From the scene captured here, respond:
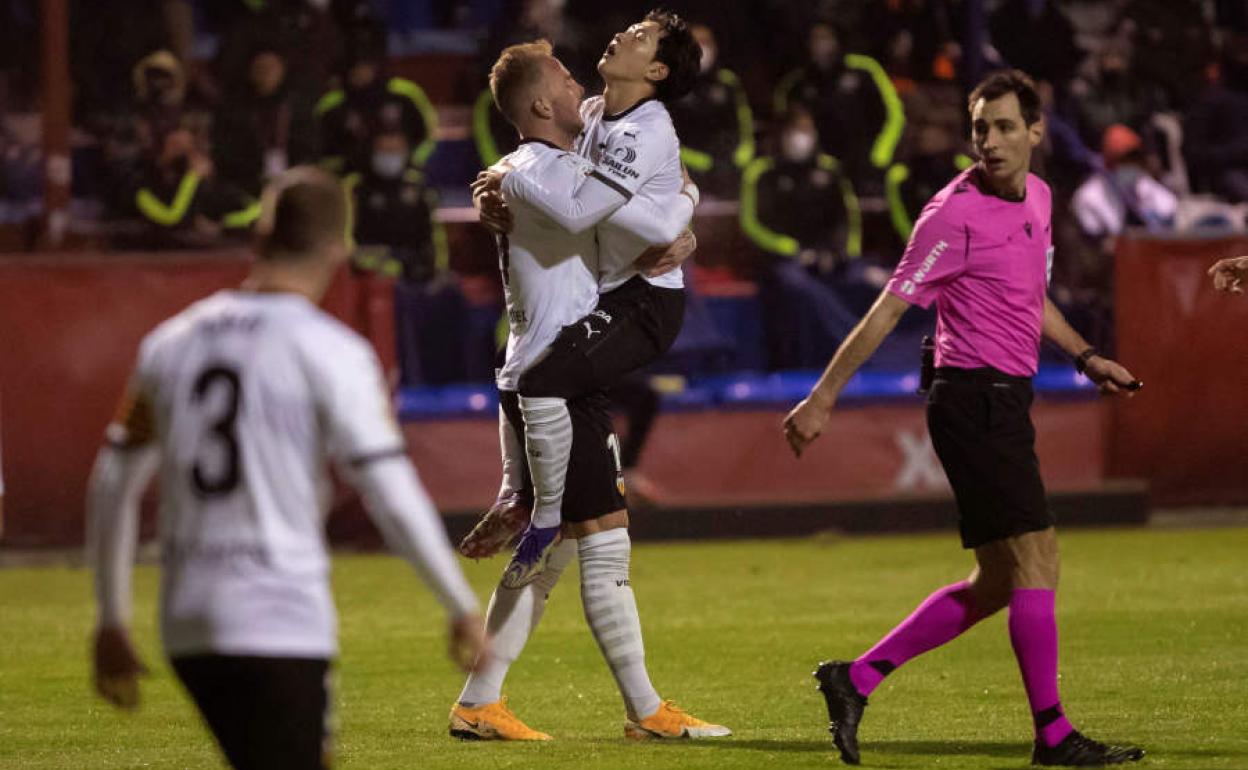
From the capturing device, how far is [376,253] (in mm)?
16812

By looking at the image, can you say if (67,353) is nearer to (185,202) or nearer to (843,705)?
(185,202)

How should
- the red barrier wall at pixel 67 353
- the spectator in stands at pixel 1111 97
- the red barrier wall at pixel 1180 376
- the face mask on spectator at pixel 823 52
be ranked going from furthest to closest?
the spectator in stands at pixel 1111 97, the face mask on spectator at pixel 823 52, the red barrier wall at pixel 1180 376, the red barrier wall at pixel 67 353

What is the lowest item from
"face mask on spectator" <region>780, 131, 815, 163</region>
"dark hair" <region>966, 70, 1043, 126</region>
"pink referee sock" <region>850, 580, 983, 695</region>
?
"pink referee sock" <region>850, 580, 983, 695</region>

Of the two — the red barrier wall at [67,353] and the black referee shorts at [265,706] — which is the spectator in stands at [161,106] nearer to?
the red barrier wall at [67,353]

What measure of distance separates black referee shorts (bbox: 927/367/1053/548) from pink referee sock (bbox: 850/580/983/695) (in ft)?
0.76

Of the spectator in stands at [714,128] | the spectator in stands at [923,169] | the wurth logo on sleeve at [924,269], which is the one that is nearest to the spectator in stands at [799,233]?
the spectator in stands at [714,128]

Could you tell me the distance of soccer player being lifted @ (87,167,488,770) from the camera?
431 cm

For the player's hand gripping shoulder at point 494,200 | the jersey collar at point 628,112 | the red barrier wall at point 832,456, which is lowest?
the red barrier wall at point 832,456

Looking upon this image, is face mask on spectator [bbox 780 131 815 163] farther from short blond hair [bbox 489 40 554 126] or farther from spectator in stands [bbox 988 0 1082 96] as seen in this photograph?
short blond hair [bbox 489 40 554 126]

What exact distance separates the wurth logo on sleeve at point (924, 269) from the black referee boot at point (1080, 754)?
140 centimetres

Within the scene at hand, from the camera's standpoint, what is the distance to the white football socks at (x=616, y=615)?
739 centimetres

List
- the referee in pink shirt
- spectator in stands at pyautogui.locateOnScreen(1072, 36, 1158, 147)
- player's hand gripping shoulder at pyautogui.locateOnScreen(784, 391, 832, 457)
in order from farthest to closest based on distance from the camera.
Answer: spectator in stands at pyautogui.locateOnScreen(1072, 36, 1158, 147) → the referee in pink shirt → player's hand gripping shoulder at pyautogui.locateOnScreen(784, 391, 832, 457)

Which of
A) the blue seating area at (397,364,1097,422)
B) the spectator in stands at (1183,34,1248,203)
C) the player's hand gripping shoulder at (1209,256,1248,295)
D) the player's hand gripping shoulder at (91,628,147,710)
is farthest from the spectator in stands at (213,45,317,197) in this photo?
the player's hand gripping shoulder at (91,628,147,710)

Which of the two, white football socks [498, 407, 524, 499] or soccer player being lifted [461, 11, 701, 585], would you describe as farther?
white football socks [498, 407, 524, 499]
